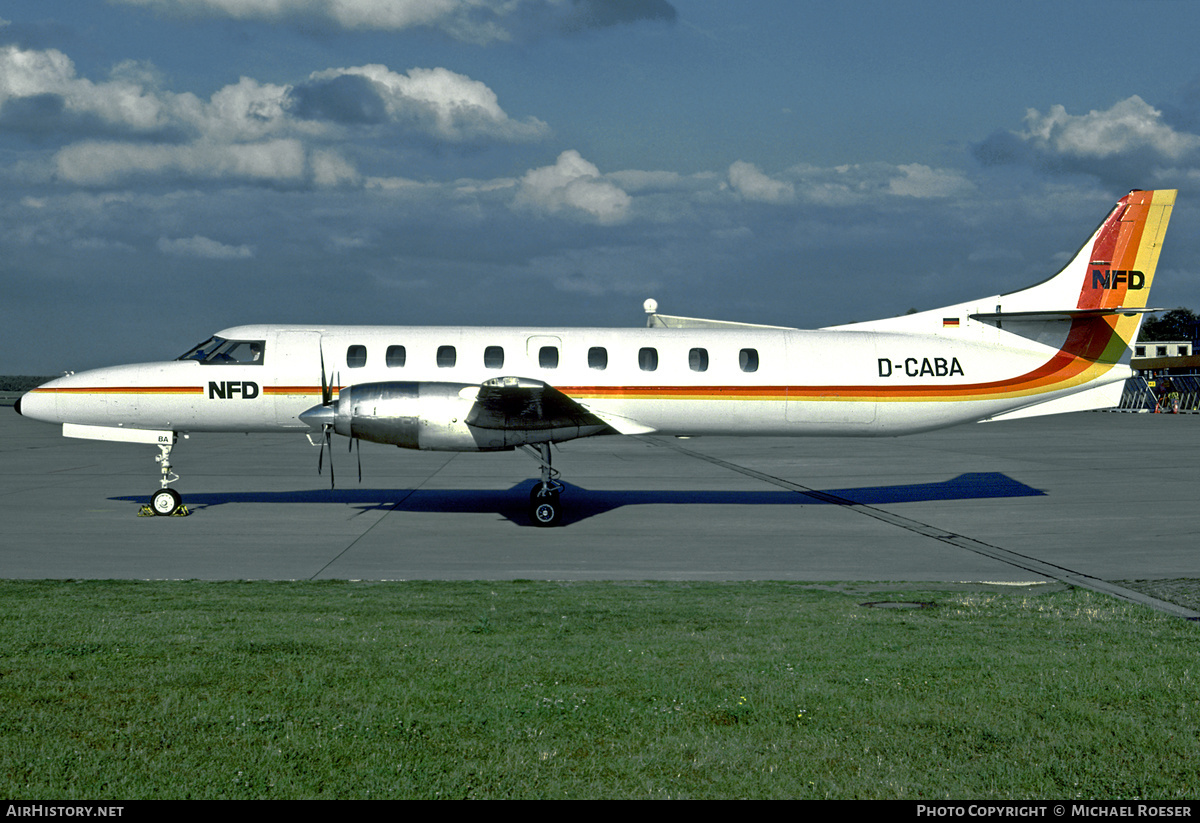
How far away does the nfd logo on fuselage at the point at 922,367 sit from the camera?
18891mm

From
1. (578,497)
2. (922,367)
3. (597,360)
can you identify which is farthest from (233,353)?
(922,367)

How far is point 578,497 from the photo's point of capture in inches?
834

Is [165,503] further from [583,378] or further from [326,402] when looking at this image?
[583,378]

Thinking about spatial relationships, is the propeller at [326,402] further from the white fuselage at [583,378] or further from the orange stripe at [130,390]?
the orange stripe at [130,390]

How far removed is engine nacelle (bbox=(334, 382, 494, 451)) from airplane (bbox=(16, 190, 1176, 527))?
317mm

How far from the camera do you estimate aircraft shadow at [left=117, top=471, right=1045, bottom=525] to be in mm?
19234

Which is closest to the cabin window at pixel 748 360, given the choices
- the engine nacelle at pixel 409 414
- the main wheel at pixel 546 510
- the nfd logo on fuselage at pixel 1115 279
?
the main wheel at pixel 546 510

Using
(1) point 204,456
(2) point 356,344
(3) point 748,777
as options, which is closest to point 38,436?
(1) point 204,456

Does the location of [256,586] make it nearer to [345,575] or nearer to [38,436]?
[345,575]

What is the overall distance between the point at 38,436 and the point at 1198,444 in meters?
48.8

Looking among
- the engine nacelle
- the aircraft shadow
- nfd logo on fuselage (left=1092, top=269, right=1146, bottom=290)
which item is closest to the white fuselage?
the engine nacelle

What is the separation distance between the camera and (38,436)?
142ft

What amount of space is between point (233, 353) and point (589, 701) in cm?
1394

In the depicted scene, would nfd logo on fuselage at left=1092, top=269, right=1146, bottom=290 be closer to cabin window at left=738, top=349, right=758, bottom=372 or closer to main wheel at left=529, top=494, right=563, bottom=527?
cabin window at left=738, top=349, right=758, bottom=372
